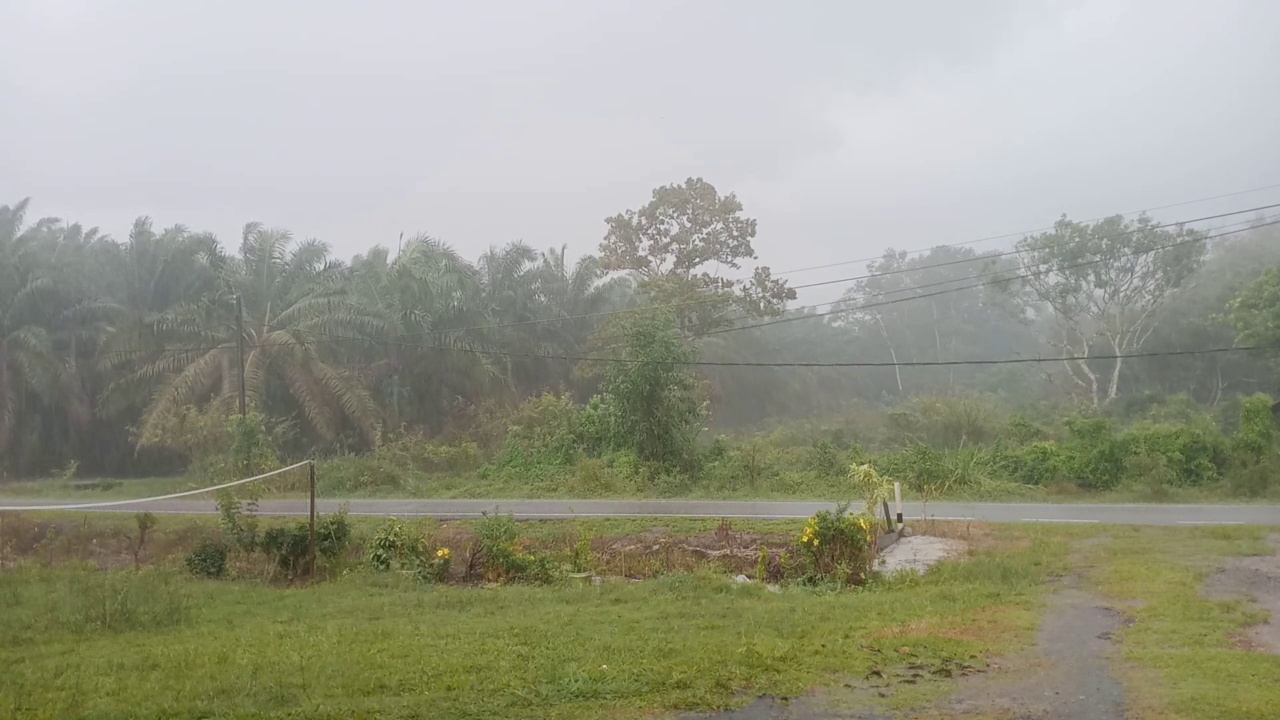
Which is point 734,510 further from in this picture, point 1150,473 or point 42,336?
point 42,336

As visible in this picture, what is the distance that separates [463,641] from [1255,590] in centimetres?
885

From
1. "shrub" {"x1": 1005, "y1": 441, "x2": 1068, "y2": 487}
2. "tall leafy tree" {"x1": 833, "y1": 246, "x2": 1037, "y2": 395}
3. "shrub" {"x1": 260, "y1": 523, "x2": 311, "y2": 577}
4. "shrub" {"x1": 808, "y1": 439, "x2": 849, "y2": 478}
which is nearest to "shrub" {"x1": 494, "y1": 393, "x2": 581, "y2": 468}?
"shrub" {"x1": 808, "y1": 439, "x2": 849, "y2": 478}

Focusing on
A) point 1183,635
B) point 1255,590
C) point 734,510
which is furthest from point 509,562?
point 1255,590

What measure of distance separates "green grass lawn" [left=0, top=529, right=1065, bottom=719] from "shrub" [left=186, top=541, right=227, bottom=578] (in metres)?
1.01

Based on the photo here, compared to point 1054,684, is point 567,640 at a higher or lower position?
higher

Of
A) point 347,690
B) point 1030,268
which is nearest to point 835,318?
point 1030,268

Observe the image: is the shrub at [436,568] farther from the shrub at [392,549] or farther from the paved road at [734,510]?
the paved road at [734,510]

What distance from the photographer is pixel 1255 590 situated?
36.0ft

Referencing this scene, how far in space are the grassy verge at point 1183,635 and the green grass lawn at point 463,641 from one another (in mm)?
998

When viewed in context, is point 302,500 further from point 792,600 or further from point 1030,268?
point 1030,268

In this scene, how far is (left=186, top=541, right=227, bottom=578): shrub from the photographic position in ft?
45.7

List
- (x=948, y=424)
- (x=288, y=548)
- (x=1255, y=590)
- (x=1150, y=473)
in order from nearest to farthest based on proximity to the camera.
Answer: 1. (x=1255, y=590)
2. (x=288, y=548)
3. (x=1150, y=473)
4. (x=948, y=424)

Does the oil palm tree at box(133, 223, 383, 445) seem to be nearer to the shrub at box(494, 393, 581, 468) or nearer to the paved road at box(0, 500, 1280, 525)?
the shrub at box(494, 393, 581, 468)

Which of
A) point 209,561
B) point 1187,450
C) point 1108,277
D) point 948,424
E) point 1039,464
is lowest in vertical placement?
point 209,561
